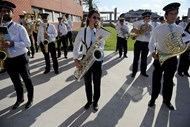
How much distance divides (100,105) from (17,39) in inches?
89.8

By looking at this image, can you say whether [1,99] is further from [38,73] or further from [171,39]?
[171,39]

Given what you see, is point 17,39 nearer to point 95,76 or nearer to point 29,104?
point 29,104

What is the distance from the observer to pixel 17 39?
3.43 meters

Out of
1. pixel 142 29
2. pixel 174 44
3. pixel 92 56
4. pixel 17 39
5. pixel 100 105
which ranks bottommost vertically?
pixel 100 105

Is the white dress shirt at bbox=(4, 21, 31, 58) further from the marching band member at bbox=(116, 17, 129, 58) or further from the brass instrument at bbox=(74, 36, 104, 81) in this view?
the marching band member at bbox=(116, 17, 129, 58)

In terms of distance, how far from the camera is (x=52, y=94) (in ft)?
14.9

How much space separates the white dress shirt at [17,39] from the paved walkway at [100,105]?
128 centimetres

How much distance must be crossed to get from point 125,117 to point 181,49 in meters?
1.71

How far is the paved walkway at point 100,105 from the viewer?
3303mm

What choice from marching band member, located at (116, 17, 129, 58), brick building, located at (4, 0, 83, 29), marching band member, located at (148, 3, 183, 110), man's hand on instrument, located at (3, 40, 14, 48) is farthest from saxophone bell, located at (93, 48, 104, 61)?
brick building, located at (4, 0, 83, 29)

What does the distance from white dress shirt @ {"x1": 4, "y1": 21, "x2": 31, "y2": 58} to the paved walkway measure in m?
1.28

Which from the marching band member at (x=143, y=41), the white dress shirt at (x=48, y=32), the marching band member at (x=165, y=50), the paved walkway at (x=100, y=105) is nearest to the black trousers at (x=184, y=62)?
the paved walkway at (x=100, y=105)

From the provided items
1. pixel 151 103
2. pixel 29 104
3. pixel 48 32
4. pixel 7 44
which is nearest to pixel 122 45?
pixel 48 32

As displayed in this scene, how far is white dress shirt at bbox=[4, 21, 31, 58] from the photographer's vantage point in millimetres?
3350
